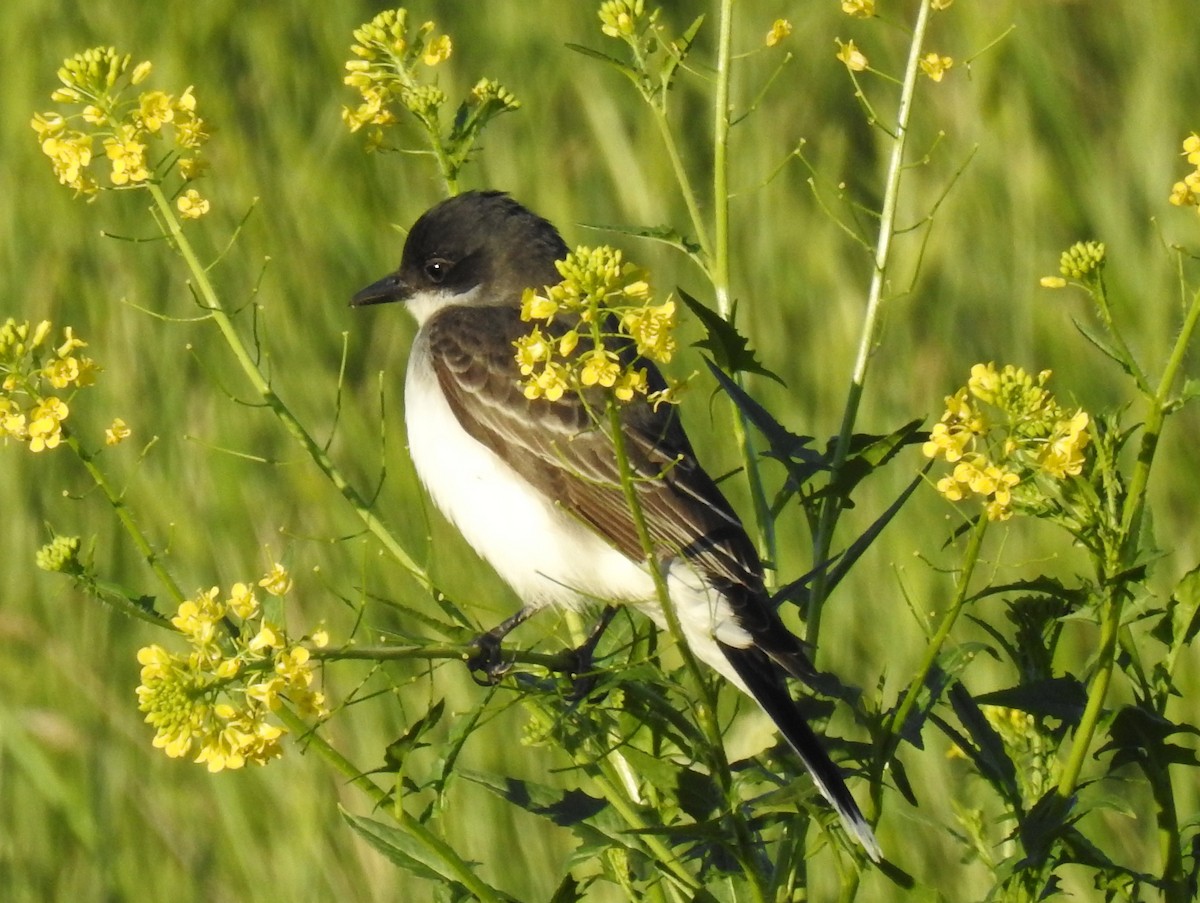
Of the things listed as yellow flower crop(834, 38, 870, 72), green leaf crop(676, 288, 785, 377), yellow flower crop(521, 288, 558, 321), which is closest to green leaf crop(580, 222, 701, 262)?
green leaf crop(676, 288, 785, 377)

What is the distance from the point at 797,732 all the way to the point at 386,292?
2688 mm

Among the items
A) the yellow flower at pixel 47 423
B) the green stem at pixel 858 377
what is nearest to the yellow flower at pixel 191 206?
the yellow flower at pixel 47 423

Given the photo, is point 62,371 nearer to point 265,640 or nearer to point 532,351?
point 265,640

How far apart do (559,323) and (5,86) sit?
318cm

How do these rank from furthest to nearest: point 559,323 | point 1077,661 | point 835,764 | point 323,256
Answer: point 323,256 → point 1077,661 → point 559,323 → point 835,764

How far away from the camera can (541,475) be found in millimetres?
5156

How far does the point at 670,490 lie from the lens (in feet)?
15.5

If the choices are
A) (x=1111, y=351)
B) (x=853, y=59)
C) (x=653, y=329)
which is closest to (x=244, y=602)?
(x=653, y=329)

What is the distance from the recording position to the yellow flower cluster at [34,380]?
10.9ft

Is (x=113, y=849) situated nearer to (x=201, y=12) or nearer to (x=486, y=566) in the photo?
(x=486, y=566)

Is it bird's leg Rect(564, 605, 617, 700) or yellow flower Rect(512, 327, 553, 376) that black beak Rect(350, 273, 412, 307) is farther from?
yellow flower Rect(512, 327, 553, 376)

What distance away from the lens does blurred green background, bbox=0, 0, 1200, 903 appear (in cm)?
584

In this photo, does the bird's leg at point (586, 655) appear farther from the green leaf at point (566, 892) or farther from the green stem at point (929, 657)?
the green stem at point (929, 657)

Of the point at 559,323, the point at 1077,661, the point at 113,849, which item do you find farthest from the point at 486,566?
the point at 1077,661
